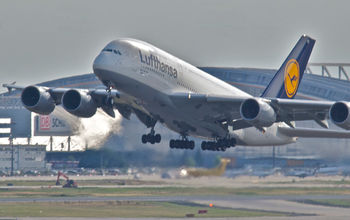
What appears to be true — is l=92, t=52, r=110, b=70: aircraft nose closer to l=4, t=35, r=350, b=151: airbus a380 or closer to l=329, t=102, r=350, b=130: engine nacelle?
l=4, t=35, r=350, b=151: airbus a380

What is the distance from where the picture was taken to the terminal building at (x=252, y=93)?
67.6 meters

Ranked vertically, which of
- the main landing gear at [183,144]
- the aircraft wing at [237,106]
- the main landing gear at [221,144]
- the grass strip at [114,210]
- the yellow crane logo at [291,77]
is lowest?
the grass strip at [114,210]

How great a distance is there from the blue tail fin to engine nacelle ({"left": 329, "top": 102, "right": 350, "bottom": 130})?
1328 cm

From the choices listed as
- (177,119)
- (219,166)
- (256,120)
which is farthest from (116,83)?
(219,166)

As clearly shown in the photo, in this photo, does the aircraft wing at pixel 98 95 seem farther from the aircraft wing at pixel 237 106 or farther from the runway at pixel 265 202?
the runway at pixel 265 202

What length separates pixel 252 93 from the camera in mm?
135500

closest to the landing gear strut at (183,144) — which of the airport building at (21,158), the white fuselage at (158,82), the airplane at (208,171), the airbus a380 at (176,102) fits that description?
the airbus a380 at (176,102)

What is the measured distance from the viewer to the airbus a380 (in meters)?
46.5

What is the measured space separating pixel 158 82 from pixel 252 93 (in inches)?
3492

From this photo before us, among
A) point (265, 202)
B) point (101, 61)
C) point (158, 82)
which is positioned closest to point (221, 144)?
point (158, 82)

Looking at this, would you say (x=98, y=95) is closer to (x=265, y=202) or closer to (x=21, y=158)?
(x=265, y=202)

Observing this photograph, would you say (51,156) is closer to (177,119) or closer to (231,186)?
(231,186)

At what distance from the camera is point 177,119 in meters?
50.1

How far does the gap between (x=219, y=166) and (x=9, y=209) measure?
2322cm
